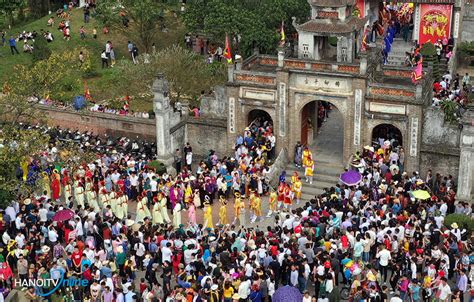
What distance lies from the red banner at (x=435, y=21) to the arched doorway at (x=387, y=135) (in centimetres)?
1246

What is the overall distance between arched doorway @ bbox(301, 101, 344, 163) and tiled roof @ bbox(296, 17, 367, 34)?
389 centimetres

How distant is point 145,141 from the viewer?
42250 mm

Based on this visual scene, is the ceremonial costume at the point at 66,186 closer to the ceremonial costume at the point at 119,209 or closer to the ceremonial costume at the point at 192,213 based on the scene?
the ceremonial costume at the point at 119,209

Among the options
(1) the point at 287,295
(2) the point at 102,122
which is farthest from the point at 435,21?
(1) the point at 287,295

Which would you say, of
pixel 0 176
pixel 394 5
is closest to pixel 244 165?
pixel 0 176

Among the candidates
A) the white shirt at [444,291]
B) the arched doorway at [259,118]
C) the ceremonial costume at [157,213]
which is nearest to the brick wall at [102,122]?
the arched doorway at [259,118]

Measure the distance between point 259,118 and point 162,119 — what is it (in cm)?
514

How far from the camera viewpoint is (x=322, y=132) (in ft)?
134

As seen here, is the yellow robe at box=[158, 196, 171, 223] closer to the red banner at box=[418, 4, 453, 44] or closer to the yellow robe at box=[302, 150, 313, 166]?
the yellow robe at box=[302, 150, 313, 166]

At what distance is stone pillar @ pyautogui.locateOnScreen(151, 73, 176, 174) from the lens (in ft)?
123

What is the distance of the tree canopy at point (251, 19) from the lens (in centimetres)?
4753

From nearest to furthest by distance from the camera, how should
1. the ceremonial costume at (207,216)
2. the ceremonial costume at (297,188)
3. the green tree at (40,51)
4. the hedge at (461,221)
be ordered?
the hedge at (461,221) < the ceremonial costume at (207,216) < the ceremonial costume at (297,188) < the green tree at (40,51)

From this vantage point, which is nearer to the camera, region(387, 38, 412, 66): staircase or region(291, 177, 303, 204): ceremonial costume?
region(291, 177, 303, 204): ceremonial costume

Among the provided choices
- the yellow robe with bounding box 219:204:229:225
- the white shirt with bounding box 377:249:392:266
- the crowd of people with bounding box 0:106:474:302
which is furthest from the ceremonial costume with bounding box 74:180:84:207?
the white shirt with bounding box 377:249:392:266
